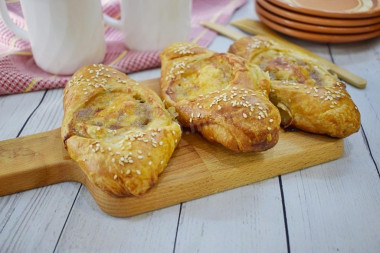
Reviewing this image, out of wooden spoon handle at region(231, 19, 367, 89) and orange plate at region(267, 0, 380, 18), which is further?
orange plate at region(267, 0, 380, 18)

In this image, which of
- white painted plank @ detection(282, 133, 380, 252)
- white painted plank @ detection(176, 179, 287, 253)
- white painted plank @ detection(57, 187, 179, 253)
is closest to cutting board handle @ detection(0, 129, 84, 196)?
white painted plank @ detection(57, 187, 179, 253)

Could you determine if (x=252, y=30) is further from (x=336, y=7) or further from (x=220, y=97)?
(x=220, y=97)

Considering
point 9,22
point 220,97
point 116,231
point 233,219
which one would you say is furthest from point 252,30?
point 116,231

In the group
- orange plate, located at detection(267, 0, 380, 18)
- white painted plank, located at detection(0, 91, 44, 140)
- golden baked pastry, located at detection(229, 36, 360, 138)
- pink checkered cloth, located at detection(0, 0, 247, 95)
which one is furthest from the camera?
orange plate, located at detection(267, 0, 380, 18)

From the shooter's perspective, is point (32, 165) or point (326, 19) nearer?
point (32, 165)

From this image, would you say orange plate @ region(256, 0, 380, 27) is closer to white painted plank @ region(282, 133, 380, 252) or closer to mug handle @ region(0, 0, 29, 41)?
white painted plank @ region(282, 133, 380, 252)

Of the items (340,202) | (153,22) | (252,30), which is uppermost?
(153,22)
